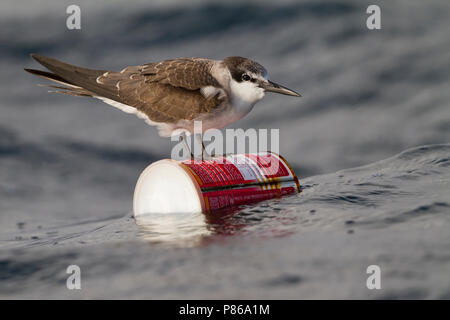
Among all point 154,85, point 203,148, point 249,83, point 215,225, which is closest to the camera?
point 215,225

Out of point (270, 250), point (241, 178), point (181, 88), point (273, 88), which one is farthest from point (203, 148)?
point (270, 250)

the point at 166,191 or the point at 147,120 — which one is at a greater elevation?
the point at 147,120

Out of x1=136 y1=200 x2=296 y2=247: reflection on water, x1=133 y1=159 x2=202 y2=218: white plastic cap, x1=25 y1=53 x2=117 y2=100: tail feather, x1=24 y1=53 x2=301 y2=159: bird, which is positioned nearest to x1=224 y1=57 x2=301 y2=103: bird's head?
x1=24 y1=53 x2=301 y2=159: bird

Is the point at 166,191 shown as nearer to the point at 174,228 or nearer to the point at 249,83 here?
the point at 174,228

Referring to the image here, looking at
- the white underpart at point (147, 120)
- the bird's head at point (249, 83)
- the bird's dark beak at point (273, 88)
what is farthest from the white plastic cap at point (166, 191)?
the bird's dark beak at point (273, 88)

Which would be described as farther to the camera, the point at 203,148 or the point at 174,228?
the point at 203,148

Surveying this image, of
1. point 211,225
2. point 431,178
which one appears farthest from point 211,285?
point 431,178

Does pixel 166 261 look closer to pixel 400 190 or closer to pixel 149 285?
pixel 149 285

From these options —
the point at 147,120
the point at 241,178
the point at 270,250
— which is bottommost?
the point at 270,250
